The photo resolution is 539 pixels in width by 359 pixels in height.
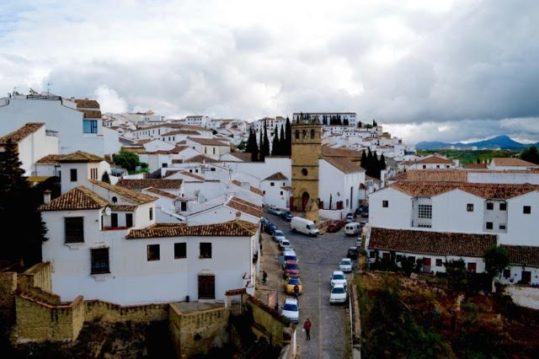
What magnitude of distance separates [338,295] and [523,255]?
12.7m

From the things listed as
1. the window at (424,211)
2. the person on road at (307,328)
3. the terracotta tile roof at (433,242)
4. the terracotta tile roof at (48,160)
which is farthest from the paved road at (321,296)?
the terracotta tile roof at (48,160)

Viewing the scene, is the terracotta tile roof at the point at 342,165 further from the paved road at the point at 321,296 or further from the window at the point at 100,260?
the window at the point at 100,260

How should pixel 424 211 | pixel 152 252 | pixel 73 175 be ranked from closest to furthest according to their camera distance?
pixel 152 252 → pixel 73 175 → pixel 424 211

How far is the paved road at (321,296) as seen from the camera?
817 inches

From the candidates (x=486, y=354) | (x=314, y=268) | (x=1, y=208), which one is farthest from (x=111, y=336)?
(x=486, y=354)

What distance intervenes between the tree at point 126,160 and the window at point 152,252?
25525 millimetres

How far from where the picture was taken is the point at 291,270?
29094 mm

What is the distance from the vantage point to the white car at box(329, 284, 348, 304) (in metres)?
25.5

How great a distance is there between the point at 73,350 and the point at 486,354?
21448mm

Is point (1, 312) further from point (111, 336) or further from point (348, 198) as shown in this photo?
point (348, 198)

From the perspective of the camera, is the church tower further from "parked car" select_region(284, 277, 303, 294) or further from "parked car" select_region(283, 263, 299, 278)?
"parked car" select_region(284, 277, 303, 294)

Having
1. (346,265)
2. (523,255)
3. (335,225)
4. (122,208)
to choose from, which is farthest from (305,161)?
(122,208)

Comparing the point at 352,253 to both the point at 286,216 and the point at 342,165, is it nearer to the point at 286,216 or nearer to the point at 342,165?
the point at 286,216

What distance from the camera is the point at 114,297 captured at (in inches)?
874
